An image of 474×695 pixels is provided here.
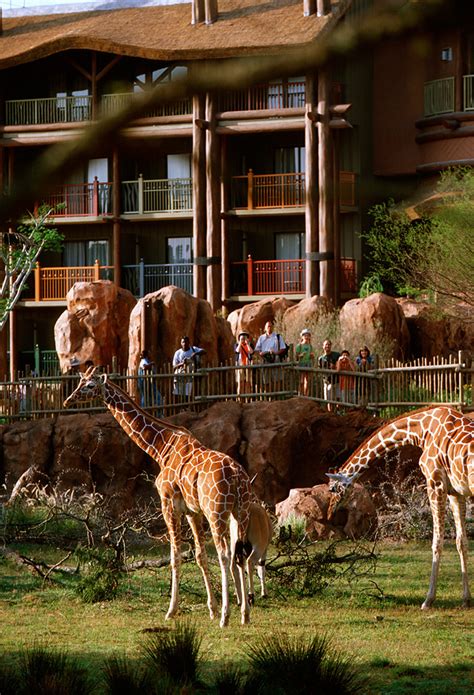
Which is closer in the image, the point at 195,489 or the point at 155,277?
the point at 195,489

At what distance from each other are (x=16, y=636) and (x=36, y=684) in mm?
3786

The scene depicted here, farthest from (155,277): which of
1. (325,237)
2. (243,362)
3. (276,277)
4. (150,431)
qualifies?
(150,431)

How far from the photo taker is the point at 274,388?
22312 mm

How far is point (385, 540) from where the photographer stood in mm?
16422

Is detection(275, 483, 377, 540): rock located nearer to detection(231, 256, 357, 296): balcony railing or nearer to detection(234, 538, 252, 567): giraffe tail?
detection(234, 538, 252, 567): giraffe tail

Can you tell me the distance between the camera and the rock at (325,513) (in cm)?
1570

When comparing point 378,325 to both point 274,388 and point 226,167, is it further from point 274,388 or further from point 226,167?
point 226,167

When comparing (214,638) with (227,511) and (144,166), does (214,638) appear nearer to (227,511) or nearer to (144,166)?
(227,511)

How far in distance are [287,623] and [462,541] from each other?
2.30 m

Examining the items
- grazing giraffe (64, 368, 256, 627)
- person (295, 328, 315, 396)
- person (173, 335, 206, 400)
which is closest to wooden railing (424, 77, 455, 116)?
person (295, 328, 315, 396)

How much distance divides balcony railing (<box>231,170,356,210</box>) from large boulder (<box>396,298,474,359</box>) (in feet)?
20.6

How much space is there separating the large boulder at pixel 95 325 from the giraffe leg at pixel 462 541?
18.1 m

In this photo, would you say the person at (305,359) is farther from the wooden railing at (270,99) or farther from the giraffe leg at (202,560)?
the wooden railing at (270,99)

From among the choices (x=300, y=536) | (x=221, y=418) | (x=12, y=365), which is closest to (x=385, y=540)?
(x=300, y=536)
